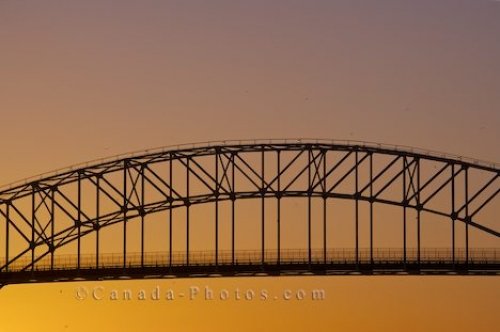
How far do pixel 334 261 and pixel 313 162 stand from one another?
241 inches

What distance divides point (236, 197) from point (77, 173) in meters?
9.06

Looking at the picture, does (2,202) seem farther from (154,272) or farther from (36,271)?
(154,272)

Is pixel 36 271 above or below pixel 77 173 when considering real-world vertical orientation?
below

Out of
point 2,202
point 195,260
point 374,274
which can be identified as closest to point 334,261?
point 374,274

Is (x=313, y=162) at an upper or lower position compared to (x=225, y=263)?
upper

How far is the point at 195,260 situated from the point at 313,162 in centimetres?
884

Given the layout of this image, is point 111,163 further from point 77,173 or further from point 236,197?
point 236,197

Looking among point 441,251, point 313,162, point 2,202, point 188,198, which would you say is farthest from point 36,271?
point 441,251

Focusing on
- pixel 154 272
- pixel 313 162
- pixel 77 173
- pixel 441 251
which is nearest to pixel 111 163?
pixel 77 173

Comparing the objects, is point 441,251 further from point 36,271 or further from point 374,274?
point 36,271

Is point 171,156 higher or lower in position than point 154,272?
higher

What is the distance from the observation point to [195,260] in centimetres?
7762

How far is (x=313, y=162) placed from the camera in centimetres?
7594

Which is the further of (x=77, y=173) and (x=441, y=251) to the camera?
(x=441, y=251)
